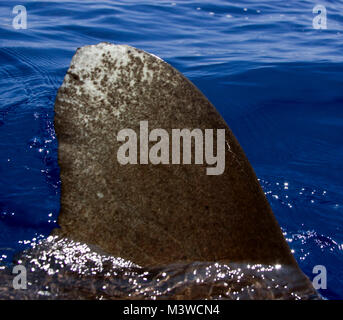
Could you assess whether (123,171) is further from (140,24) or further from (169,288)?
(140,24)

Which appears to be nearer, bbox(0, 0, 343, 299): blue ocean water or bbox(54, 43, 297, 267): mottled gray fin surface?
bbox(54, 43, 297, 267): mottled gray fin surface

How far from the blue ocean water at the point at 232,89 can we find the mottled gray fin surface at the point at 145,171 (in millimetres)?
1163

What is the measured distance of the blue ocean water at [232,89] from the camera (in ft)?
13.5

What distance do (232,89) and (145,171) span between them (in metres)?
4.66

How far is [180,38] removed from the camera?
29.6ft

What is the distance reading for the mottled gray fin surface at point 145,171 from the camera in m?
2.41

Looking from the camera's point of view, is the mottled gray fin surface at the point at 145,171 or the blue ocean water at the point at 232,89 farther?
the blue ocean water at the point at 232,89

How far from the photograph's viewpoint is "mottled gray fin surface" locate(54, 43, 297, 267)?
241cm

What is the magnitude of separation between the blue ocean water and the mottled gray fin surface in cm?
116

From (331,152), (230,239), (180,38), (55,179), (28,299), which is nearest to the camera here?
(28,299)

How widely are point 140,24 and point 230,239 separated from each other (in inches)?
304

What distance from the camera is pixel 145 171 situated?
2.43 m

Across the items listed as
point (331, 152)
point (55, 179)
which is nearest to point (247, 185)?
point (55, 179)

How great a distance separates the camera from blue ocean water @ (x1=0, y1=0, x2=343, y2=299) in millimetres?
4113
